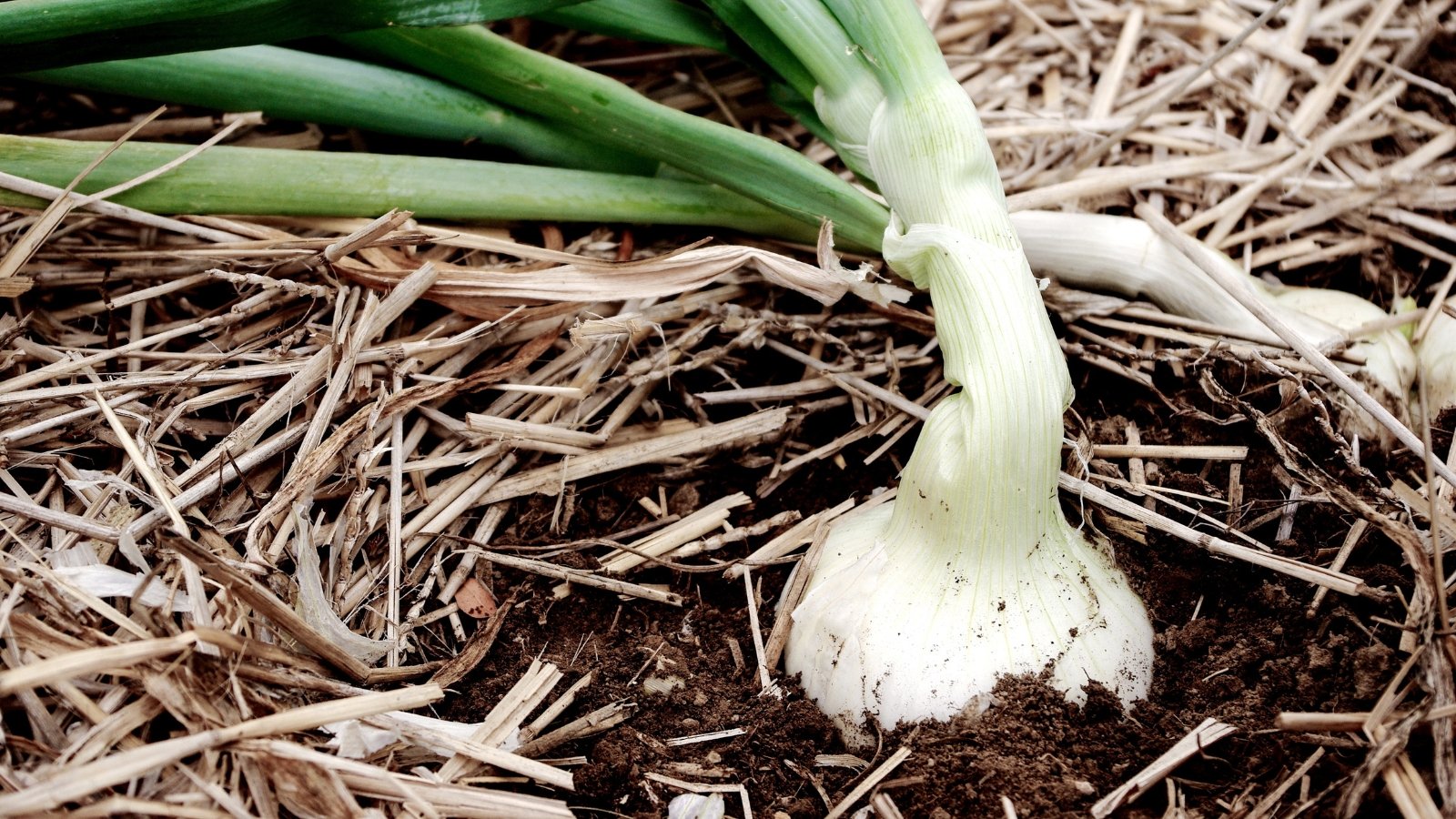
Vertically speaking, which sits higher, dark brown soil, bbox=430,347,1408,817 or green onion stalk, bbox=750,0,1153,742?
green onion stalk, bbox=750,0,1153,742

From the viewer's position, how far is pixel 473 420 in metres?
1.28

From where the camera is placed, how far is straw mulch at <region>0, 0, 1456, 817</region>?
94 centimetres

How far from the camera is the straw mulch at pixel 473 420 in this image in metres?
0.94

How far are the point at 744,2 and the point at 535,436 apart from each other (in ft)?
2.01

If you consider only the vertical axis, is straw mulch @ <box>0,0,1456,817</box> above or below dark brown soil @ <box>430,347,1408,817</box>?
above

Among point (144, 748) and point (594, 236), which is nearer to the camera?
point (144, 748)

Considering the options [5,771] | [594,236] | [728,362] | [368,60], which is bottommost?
[5,771]

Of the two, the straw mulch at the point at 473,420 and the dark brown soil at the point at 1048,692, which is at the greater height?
the straw mulch at the point at 473,420

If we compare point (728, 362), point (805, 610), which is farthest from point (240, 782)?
point (728, 362)

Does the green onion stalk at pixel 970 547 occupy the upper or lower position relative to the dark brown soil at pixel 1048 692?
upper

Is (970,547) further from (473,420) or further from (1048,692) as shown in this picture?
(473,420)

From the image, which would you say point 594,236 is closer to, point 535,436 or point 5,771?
point 535,436

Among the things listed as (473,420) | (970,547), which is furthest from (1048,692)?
(473,420)

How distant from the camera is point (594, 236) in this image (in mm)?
1492
